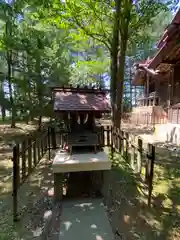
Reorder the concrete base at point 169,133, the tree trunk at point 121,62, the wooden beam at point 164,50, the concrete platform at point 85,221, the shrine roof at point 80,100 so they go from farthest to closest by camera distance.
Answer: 1. the concrete base at point 169,133
2. the wooden beam at point 164,50
3. the tree trunk at point 121,62
4. the shrine roof at point 80,100
5. the concrete platform at point 85,221

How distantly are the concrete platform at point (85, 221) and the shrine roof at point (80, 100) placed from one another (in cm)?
175

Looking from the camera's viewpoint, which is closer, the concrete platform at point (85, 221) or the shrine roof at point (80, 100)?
the concrete platform at point (85, 221)

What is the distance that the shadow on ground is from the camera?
254 centimetres

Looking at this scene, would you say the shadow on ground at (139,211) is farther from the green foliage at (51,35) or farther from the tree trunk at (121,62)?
the green foliage at (51,35)

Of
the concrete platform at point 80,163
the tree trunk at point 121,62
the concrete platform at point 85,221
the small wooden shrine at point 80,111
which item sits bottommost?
the concrete platform at point 85,221

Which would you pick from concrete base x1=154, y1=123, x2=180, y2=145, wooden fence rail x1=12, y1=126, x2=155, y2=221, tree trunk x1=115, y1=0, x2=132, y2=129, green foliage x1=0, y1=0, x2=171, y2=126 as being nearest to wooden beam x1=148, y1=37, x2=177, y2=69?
green foliage x1=0, y1=0, x2=171, y2=126

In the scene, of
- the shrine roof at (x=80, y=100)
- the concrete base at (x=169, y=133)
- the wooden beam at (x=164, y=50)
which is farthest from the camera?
the concrete base at (x=169, y=133)

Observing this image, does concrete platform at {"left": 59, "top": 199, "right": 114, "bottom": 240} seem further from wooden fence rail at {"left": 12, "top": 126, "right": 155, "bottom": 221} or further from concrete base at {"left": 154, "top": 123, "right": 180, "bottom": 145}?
concrete base at {"left": 154, "top": 123, "right": 180, "bottom": 145}

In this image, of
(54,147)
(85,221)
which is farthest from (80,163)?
(54,147)

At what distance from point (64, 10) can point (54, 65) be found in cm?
499

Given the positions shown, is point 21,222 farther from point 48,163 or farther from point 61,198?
point 48,163

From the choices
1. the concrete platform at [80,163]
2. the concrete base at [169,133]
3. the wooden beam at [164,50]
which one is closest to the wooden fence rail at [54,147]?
the concrete platform at [80,163]

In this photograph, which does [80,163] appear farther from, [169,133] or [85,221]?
[169,133]

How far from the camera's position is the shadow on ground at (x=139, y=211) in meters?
2.54
